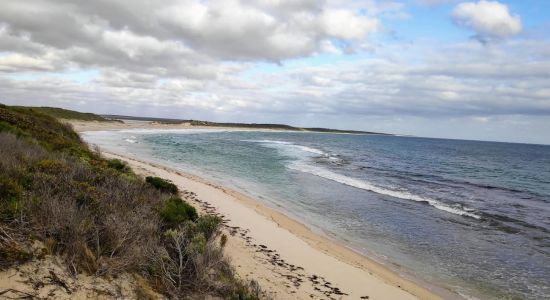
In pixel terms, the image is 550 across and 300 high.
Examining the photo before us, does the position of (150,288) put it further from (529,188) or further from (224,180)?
(529,188)

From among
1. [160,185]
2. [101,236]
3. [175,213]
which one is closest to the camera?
[101,236]

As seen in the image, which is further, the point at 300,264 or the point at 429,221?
the point at 429,221

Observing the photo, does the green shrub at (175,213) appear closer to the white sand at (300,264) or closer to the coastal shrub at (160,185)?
the white sand at (300,264)

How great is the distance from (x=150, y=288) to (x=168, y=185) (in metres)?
8.21

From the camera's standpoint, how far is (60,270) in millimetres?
4875

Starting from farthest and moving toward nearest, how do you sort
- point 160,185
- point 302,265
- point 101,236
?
point 160,185 < point 302,265 < point 101,236

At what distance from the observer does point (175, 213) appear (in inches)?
342

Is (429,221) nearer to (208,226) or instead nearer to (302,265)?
(302,265)

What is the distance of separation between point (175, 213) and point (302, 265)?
3.20 m

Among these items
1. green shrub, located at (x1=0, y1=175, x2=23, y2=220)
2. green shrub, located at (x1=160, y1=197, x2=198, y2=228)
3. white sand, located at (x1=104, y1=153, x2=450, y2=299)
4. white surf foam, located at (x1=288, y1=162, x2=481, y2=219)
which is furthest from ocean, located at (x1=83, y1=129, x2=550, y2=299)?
green shrub, located at (x1=0, y1=175, x2=23, y2=220)

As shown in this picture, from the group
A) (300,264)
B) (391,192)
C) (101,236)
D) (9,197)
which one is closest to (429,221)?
(391,192)

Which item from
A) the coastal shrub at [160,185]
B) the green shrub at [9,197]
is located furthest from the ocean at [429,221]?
the green shrub at [9,197]

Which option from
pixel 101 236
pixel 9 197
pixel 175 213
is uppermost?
→ pixel 9 197

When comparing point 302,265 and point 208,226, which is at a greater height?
point 208,226
